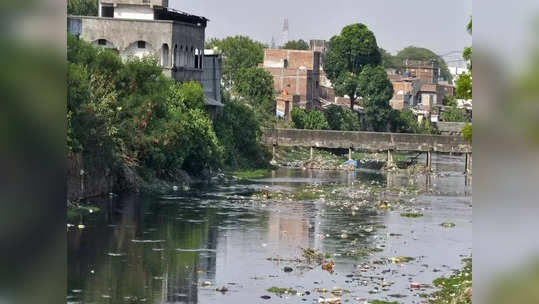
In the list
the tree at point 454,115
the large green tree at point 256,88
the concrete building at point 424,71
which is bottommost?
the tree at point 454,115

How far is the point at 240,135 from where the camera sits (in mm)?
46938

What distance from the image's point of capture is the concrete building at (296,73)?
68.2 meters

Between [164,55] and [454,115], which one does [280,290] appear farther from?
[454,115]

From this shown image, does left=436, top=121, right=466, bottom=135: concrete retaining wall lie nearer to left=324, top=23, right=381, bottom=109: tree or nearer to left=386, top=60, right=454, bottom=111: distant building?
left=386, top=60, right=454, bottom=111: distant building

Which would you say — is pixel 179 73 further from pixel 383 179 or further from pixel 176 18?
pixel 383 179

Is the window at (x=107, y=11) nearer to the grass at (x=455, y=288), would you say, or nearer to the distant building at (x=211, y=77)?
the distant building at (x=211, y=77)

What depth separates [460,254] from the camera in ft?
75.3

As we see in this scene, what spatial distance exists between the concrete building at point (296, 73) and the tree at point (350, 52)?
4.58 m

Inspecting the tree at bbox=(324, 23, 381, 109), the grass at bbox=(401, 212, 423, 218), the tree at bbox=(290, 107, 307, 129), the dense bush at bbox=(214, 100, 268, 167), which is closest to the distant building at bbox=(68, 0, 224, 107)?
the dense bush at bbox=(214, 100, 268, 167)

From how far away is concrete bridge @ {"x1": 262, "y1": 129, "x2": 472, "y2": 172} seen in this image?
5041 centimetres

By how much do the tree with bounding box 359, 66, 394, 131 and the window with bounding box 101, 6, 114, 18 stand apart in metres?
26.8

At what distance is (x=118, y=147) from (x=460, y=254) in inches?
530

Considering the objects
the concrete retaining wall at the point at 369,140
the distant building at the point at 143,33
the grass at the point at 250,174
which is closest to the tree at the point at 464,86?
the grass at the point at 250,174

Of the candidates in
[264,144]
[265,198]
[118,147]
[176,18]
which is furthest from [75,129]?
[264,144]
